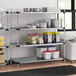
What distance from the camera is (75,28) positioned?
808 centimetres

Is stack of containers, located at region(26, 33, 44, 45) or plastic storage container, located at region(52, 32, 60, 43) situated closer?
stack of containers, located at region(26, 33, 44, 45)

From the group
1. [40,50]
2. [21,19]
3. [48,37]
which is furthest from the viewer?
[21,19]

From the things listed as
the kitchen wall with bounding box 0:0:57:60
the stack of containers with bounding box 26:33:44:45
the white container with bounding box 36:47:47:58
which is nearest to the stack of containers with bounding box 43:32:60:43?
the stack of containers with bounding box 26:33:44:45

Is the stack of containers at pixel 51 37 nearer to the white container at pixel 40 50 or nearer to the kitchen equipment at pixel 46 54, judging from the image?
the white container at pixel 40 50

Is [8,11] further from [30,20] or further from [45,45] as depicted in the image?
[45,45]

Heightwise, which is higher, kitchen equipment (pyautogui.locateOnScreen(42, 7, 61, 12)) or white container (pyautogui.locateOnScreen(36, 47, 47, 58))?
kitchen equipment (pyautogui.locateOnScreen(42, 7, 61, 12))

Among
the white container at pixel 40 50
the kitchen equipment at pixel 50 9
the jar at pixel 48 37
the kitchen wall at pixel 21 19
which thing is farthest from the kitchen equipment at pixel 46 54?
the kitchen equipment at pixel 50 9

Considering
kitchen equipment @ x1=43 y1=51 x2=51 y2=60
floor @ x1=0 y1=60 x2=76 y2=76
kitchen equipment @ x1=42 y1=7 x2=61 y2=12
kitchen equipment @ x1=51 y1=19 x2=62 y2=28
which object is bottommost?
floor @ x1=0 y1=60 x2=76 y2=76

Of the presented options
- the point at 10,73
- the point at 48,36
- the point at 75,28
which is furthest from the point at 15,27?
the point at 75,28

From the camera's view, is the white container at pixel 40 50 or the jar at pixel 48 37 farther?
the white container at pixel 40 50

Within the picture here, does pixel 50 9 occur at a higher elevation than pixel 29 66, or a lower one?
higher

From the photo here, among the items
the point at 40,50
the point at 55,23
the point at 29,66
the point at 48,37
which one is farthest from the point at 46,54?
the point at 55,23

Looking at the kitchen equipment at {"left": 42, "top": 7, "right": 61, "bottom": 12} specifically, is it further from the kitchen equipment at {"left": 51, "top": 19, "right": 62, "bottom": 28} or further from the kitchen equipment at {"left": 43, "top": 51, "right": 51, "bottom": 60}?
the kitchen equipment at {"left": 43, "top": 51, "right": 51, "bottom": 60}

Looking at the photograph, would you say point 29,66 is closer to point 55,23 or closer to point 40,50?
point 40,50
